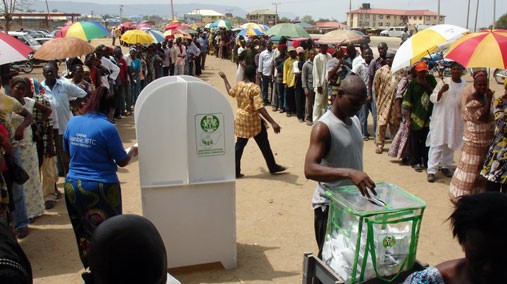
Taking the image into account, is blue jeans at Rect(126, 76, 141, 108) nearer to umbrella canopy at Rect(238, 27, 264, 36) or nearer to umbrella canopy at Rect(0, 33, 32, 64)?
umbrella canopy at Rect(0, 33, 32, 64)

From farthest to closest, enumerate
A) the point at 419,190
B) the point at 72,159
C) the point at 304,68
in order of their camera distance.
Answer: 1. the point at 304,68
2. the point at 419,190
3. the point at 72,159

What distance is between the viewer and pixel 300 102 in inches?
456

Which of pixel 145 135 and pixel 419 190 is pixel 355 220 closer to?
pixel 145 135

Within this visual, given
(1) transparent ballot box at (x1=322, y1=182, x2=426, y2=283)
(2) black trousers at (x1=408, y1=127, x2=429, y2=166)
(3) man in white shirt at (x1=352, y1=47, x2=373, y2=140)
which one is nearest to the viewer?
(1) transparent ballot box at (x1=322, y1=182, x2=426, y2=283)

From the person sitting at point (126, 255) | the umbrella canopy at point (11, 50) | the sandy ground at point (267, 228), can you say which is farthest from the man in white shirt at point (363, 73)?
the person sitting at point (126, 255)

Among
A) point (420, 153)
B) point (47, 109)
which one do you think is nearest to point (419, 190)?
point (420, 153)

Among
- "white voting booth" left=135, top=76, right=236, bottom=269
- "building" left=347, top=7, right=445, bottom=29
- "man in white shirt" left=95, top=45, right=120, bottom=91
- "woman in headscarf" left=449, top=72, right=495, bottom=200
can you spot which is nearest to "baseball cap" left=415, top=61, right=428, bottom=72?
"woman in headscarf" left=449, top=72, right=495, bottom=200

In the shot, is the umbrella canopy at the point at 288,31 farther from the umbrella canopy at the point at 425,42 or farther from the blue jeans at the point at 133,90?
the umbrella canopy at the point at 425,42

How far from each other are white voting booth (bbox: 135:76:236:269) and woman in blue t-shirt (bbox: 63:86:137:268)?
27cm

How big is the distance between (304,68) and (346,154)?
783 cm

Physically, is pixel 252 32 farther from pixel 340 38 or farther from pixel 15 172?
pixel 15 172

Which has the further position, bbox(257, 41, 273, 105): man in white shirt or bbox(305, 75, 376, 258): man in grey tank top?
bbox(257, 41, 273, 105): man in white shirt

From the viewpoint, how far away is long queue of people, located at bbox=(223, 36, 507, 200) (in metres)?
5.83

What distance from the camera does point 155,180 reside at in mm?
4027
